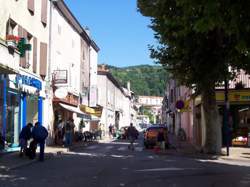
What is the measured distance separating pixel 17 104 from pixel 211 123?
1008 cm

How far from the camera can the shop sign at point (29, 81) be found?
2737cm

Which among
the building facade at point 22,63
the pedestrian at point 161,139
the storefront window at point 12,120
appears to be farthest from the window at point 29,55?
the pedestrian at point 161,139

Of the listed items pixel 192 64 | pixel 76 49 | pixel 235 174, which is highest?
pixel 76 49

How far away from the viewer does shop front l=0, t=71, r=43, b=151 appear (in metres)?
25.4

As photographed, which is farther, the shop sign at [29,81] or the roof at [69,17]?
the roof at [69,17]

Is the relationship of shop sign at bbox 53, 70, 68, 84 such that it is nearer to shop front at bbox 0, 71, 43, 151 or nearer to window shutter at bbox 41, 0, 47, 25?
shop front at bbox 0, 71, 43, 151

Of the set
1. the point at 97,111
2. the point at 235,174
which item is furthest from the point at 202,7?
the point at 97,111

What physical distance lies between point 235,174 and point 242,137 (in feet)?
61.5

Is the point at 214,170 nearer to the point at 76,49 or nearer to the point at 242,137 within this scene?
the point at 242,137

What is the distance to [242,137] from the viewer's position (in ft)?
116

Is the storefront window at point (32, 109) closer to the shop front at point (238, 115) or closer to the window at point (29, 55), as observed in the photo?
the window at point (29, 55)

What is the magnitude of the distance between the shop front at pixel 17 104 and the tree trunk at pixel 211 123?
371 inches

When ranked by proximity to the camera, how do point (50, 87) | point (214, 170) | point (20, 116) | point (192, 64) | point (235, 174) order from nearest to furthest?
point (235, 174), point (214, 170), point (192, 64), point (20, 116), point (50, 87)

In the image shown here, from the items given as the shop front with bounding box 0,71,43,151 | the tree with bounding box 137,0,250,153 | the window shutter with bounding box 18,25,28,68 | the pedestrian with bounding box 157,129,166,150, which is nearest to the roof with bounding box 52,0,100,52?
the shop front with bounding box 0,71,43,151
